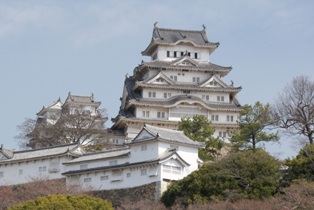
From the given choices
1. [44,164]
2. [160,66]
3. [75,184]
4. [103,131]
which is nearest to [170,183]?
[75,184]

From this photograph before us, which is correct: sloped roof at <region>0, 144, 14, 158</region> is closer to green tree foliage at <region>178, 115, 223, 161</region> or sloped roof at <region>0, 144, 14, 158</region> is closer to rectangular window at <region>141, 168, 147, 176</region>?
rectangular window at <region>141, 168, 147, 176</region>

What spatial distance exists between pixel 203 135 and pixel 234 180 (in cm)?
1223

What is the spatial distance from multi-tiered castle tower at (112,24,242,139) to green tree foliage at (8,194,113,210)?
2356cm

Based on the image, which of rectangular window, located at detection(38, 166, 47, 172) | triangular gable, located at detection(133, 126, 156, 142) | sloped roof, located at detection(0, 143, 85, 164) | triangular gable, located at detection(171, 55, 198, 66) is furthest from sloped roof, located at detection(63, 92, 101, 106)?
triangular gable, located at detection(133, 126, 156, 142)

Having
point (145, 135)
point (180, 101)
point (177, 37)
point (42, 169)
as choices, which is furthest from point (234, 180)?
point (177, 37)

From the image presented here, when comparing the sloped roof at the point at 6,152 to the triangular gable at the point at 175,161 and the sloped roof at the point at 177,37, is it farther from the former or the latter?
the sloped roof at the point at 177,37

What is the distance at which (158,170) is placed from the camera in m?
41.6

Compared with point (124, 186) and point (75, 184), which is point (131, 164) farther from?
point (75, 184)

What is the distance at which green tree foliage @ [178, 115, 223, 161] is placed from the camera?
A: 47406mm

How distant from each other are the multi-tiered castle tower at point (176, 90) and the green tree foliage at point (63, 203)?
23564 mm

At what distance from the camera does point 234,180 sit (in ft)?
122

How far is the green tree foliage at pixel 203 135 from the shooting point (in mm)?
47406

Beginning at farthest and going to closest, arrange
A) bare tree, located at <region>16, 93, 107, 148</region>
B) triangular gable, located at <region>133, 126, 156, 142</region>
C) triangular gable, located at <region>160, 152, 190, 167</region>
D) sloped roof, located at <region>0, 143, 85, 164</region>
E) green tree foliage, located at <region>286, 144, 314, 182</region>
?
bare tree, located at <region>16, 93, 107, 148</region> → sloped roof, located at <region>0, 143, 85, 164</region> → triangular gable, located at <region>133, 126, 156, 142</region> → triangular gable, located at <region>160, 152, 190, 167</region> → green tree foliage, located at <region>286, 144, 314, 182</region>

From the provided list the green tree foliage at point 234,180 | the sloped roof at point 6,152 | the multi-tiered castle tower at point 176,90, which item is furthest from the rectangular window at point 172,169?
the multi-tiered castle tower at point 176,90
